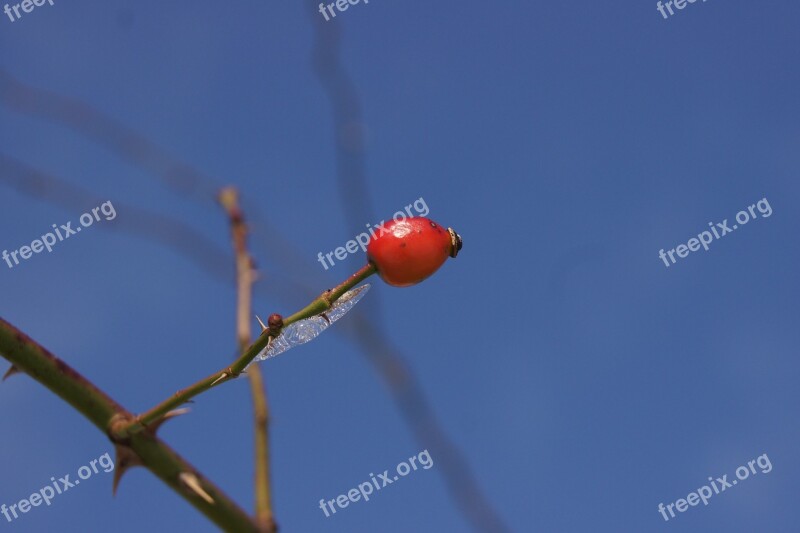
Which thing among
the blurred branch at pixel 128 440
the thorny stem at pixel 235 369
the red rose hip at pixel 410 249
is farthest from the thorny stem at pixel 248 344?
the red rose hip at pixel 410 249

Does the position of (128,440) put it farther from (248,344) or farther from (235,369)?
(248,344)

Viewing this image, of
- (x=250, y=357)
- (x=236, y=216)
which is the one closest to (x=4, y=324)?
(x=250, y=357)

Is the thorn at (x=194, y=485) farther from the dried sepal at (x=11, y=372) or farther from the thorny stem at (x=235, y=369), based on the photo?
the dried sepal at (x=11, y=372)

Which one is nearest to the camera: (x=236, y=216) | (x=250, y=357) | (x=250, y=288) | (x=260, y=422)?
(x=250, y=357)

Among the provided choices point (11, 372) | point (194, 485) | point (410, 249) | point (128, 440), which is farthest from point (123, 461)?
point (410, 249)

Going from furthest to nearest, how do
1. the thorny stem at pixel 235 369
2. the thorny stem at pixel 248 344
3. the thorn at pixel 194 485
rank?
the thorny stem at pixel 248 344 < the thorn at pixel 194 485 < the thorny stem at pixel 235 369

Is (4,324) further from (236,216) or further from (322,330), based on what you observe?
(236,216)

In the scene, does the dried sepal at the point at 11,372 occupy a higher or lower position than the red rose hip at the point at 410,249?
higher
